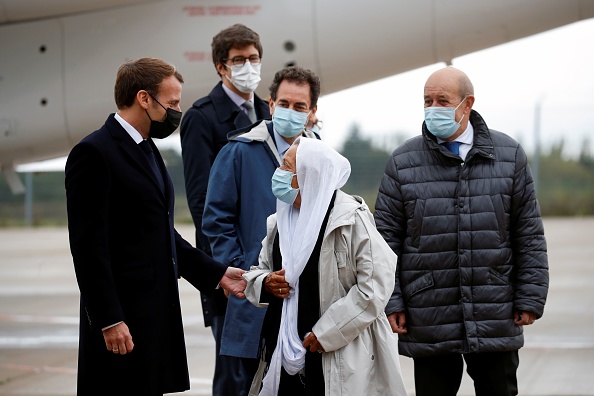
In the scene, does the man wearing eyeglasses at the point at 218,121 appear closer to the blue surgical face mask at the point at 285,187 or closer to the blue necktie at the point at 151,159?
the blue necktie at the point at 151,159

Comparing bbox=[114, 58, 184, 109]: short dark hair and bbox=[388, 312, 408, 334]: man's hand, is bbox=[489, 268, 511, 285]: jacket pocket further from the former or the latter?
bbox=[114, 58, 184, 109]: short dark hair

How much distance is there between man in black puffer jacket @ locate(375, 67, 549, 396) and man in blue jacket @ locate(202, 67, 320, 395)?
512mm

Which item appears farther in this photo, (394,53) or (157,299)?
(394,53)

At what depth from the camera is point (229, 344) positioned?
162 inches

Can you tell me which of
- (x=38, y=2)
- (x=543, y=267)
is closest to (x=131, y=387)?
(x=543, y=267)

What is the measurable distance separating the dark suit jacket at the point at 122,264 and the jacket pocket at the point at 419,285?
105cm

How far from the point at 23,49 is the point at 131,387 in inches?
191

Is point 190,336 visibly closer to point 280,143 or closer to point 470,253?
point 280,143

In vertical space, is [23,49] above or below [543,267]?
above

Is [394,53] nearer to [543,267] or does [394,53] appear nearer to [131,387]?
[543,267]

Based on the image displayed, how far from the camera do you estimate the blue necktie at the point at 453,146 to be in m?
4.23

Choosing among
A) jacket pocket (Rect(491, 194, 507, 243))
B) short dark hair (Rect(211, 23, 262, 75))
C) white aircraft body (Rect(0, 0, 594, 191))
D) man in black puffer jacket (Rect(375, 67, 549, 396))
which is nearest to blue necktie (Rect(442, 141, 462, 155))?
man in black puffer jacket (Rect(375, 67, 549, 396))

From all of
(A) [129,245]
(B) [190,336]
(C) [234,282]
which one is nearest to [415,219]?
(C) [234,282]

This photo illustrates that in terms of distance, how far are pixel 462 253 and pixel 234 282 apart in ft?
3.21
